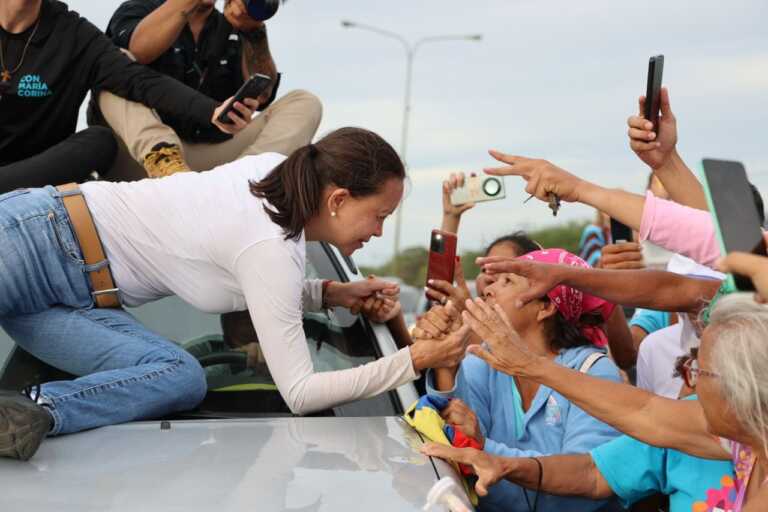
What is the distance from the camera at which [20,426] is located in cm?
254

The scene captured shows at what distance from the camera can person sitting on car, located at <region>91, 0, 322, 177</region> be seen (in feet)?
14.2

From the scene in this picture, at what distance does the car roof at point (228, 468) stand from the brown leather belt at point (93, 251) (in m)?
0.50

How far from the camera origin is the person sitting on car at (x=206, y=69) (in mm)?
4316

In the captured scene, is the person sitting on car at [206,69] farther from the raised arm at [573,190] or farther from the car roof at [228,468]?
the car roof at [228,468]

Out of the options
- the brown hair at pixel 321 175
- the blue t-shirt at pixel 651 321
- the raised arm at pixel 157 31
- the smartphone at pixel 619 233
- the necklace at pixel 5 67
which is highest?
the raised arm at pixel 157 31

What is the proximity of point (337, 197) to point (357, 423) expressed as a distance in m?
0.67

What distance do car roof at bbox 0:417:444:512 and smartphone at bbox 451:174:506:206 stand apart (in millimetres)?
1299

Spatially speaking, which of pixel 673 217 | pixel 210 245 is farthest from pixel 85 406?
pixel 673 217

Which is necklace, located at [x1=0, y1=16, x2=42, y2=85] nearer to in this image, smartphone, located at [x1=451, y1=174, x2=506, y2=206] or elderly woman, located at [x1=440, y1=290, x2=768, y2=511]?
smartphone, located at [x1=451, y1=174, x2=506, y2=206]

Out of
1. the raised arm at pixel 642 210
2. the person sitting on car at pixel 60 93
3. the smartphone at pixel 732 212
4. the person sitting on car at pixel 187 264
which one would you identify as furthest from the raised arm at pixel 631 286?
the person sitting on car at pixel 60 93

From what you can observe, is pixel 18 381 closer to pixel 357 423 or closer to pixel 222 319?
pixel 222 319

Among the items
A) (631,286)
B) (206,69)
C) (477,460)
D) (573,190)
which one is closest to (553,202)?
(573,190)

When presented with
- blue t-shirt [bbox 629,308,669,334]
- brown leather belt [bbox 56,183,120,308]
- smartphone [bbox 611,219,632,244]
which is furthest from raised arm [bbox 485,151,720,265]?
blue t-shirt [bbox 629,308,669,334]

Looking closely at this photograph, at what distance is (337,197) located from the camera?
A: 126 inches
